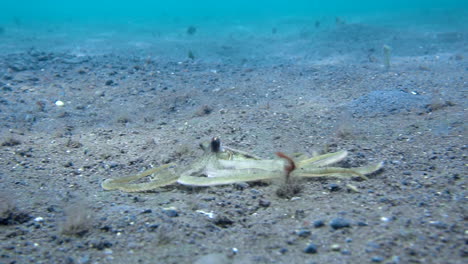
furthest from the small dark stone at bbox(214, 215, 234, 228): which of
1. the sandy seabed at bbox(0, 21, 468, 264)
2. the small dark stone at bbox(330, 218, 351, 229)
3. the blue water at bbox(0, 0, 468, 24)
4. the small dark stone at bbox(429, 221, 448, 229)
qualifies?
the blue water at bbox(0, 0, 468, 24)

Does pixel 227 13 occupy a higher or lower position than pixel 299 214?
higher

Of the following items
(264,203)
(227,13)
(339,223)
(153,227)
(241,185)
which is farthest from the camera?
(227,13)

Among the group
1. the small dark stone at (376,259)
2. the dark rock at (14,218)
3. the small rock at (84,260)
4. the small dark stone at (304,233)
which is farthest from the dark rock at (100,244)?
the small dark stone at (376,259)

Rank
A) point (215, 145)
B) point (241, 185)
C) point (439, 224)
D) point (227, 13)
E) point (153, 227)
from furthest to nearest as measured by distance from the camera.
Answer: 1. point (227, 13)
2. point (215, 145)
3. point (241, 185)
4. point (153, 227)
5. point (439, 224)

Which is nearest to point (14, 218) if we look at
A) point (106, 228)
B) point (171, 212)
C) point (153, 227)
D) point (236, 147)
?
point (106, 228)

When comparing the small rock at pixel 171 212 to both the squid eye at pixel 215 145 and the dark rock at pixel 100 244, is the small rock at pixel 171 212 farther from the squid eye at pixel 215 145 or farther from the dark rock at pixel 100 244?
the squid eye at pixel 215 145

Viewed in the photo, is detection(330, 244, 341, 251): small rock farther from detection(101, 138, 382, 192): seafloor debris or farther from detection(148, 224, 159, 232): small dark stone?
detection(148, 224, 159, 232): small dark stone

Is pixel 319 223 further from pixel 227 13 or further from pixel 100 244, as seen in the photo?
pixel 227 13

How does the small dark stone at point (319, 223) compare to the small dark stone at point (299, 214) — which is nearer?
the small dark stone at point (319, 223)

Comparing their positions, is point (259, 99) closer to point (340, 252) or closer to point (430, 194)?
point (430, 194)

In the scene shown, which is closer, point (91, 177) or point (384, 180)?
point (384, 180)

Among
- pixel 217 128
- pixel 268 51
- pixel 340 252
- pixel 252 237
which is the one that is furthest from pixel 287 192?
pixel 268 51
